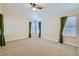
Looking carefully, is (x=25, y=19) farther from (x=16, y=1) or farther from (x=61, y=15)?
(x=61, y=15)

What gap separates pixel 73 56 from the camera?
196cm

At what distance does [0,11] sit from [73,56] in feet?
5.29

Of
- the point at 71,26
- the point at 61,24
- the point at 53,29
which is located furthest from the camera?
the point at 53,29

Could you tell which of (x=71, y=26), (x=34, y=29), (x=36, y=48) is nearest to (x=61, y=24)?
(x=71, y=26)

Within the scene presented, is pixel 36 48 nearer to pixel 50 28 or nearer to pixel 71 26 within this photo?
pixel 50 28

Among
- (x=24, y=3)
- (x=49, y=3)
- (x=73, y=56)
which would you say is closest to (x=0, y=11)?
(x=24, y=3)

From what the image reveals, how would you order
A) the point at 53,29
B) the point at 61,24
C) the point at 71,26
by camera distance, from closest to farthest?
the point at 71,26
the point at 61,24
the point at 53,29

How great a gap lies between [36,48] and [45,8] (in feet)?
2.78

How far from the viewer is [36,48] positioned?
216 centimetres

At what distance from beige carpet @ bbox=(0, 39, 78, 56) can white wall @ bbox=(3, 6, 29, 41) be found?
0.41ft

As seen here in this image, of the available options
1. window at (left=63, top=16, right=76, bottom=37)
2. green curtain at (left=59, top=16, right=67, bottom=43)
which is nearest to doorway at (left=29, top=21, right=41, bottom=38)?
green curtain at (left=59, top=16, right=67, bottom=43)

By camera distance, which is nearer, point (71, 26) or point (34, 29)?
point (71, 26)

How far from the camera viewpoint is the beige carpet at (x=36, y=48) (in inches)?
79.7

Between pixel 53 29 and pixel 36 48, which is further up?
pixel 53 29
